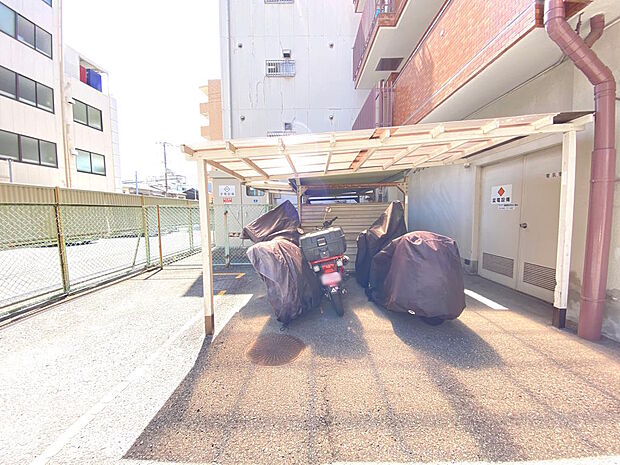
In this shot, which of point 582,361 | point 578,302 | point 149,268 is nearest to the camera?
point 582,361

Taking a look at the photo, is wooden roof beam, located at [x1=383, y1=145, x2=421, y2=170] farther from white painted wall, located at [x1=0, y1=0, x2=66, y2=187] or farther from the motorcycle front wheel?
white painted wall, located at [x1=0, y1=0, x2=66, y2=187]

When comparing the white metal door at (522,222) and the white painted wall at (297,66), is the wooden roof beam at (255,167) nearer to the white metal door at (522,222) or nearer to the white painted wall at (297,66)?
the white metal door at (522,222)

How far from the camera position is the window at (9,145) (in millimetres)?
10773

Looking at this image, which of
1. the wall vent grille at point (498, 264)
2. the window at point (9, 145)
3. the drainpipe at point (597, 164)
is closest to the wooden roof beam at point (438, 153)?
the drainpipe at point (597, 164)

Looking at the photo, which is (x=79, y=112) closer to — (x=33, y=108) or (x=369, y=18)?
(x=33, y=108)

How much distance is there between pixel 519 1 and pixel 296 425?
4941 millimetres

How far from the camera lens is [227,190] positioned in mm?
8211

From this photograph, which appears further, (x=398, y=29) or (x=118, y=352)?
(x=398, y=29)

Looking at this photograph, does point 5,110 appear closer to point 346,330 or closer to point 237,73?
point 237,73

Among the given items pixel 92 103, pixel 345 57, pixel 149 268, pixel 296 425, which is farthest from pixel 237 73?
pixel 296 425

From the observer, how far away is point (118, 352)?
2.88 meters

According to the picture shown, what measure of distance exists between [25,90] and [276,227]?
613 inches

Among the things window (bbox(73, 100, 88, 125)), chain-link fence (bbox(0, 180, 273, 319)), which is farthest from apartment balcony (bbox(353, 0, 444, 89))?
window (bbox(73, 100, 88, 125))

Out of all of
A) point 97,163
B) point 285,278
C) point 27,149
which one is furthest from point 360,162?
point 97,163
